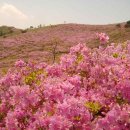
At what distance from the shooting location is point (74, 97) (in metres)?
6.62

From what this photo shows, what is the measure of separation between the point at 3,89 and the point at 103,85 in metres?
2.57

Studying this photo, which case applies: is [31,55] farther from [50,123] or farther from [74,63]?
[50,123]

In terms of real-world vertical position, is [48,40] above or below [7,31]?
below

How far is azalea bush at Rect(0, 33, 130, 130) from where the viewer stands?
18.3ft

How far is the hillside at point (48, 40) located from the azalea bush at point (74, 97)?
94.1 ft

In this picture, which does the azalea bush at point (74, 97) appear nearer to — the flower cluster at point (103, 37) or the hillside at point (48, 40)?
the flower cluster at point (103, 37)

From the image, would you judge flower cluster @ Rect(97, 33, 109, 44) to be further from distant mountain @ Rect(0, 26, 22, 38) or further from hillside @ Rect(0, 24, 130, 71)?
distant mountain @ Rect(0, 26, 22, 38)

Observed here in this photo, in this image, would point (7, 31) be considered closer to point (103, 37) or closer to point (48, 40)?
point (48, 40)

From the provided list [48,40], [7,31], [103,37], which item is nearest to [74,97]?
[103,37]

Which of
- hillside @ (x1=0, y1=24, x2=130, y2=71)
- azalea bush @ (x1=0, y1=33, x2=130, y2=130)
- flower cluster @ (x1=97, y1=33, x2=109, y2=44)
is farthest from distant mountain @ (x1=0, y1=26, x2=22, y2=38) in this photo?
azalea bush @ (x1=0, y1=33, x2=130, y2=130)

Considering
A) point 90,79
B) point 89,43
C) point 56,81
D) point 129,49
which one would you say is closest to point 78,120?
point 56,81

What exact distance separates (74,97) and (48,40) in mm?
44087

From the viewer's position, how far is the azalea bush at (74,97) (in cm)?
559

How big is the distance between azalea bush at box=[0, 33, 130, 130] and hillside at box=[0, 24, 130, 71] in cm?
2867
